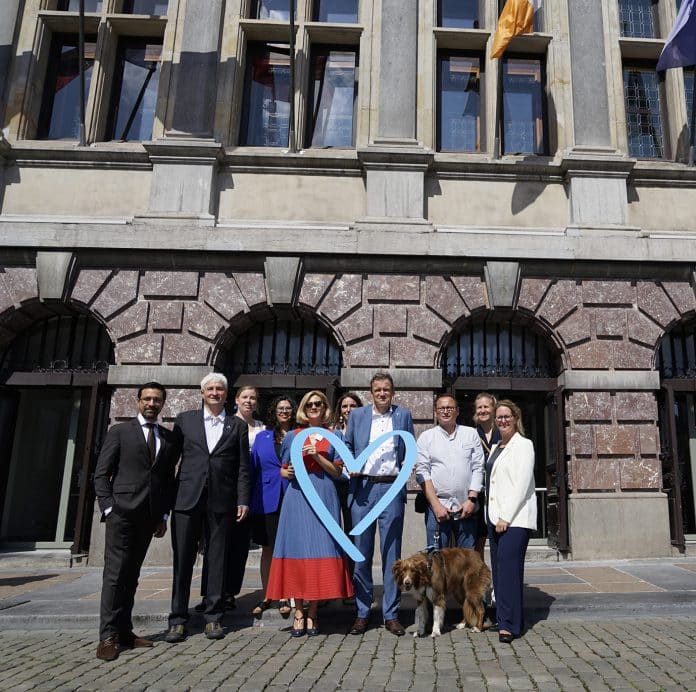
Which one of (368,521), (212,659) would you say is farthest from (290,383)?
(212,659)

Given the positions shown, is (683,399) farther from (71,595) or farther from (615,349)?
(71,595)

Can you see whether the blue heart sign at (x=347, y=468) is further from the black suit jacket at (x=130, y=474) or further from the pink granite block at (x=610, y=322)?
the pink granite block at (x=610, y=322)

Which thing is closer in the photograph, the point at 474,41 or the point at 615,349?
the point at 615,349

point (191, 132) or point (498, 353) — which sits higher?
point (191, 132)

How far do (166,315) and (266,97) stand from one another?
178 inches

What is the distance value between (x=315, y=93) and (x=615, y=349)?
682 centimetres

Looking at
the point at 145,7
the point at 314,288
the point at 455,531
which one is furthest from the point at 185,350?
the point at 145,7

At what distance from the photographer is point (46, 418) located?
10.5 meters

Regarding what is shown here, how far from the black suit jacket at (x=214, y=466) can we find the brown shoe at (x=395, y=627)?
1.57 m

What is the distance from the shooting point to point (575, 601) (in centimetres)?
611

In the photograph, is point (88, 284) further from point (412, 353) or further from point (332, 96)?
point (332, 96)

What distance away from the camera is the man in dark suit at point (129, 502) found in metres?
4.75

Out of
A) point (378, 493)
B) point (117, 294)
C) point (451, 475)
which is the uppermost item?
point (117, 294)

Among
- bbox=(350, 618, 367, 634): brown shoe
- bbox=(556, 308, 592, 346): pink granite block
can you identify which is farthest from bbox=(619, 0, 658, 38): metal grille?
bbox=(350, 618, 367, 634): brown shoe
